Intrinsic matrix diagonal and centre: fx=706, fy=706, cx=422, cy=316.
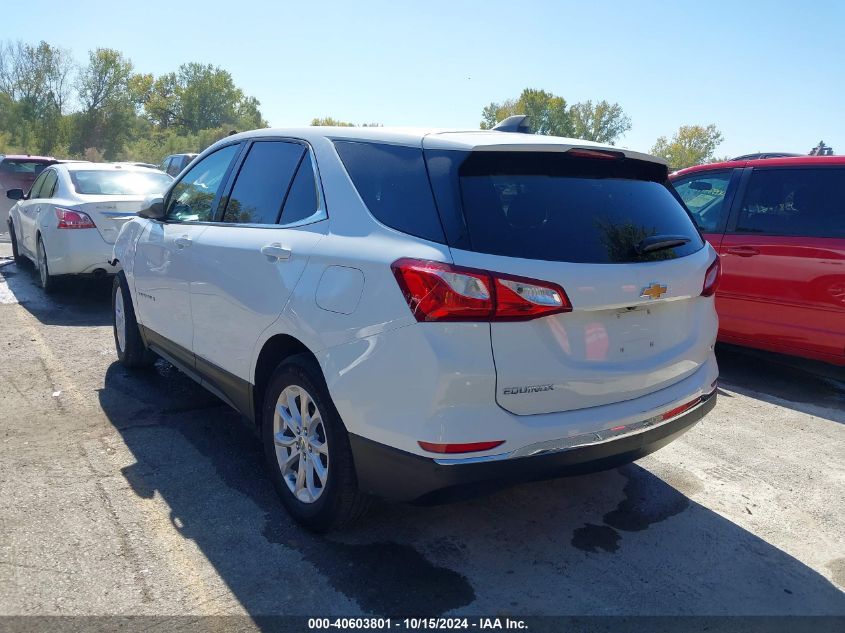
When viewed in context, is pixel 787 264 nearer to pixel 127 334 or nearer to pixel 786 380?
pixel 786 380

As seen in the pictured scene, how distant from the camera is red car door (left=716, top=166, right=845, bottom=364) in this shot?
5.21 metres

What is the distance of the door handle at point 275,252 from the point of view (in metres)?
3.22

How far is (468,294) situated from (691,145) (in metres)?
106

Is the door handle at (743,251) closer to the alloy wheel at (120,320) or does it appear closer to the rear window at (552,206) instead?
the rear window at (552,206)

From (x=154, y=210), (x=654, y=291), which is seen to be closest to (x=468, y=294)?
(x=654, y=291)

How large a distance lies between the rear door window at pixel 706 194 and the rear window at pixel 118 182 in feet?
19.1

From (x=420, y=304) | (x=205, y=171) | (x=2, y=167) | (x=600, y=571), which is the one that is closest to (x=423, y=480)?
(x=420, y=304)

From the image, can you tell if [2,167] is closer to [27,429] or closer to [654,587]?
[27,429]

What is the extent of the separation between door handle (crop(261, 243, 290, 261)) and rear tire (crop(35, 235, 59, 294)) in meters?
5.80

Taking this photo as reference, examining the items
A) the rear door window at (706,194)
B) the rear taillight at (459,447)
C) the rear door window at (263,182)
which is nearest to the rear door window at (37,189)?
the rear door window at (263,182)

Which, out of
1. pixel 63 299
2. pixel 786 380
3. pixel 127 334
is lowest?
pixel 63 299

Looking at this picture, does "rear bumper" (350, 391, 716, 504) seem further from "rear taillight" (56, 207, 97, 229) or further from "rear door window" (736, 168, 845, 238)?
"rear taillight" (56, 207, 97, 229)

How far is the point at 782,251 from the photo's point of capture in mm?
5477

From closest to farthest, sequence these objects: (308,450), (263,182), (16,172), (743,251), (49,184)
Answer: (308,450)
(263,182)
(743,251)
(49,184)
(16,172)
